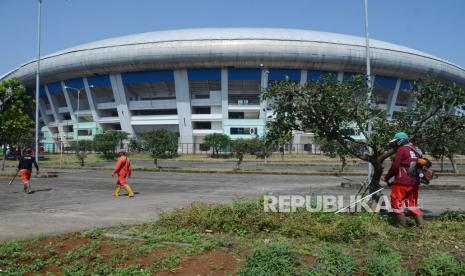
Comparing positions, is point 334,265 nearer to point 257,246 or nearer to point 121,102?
point 257,246

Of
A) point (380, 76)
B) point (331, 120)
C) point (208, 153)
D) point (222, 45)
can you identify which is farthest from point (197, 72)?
point (331, 120)

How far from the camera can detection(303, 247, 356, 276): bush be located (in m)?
4.07

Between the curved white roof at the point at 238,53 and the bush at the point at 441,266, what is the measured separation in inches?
1860

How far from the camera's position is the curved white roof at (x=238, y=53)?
5022 cm

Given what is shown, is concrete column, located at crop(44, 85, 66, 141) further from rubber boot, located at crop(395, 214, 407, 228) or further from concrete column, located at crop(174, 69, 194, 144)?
rubber boot, located at crop(395, 214, 407, 228)

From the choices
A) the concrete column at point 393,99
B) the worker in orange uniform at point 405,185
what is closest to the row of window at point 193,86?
the concrete column at point 393,99

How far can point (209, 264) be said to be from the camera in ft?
14.7

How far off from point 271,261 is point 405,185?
2955 mm

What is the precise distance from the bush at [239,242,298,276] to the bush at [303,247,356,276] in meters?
0.23

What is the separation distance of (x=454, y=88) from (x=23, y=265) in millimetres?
7011

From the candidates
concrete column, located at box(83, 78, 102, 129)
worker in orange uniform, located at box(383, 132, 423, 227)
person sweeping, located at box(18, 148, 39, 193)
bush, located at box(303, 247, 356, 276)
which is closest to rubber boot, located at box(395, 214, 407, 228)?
worker in orange uniform, located at box(383, 132, 423, 227)

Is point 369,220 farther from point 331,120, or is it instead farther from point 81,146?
point 81,146

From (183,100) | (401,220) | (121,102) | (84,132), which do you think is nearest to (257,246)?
(401,220)

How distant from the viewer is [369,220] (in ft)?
20.3
